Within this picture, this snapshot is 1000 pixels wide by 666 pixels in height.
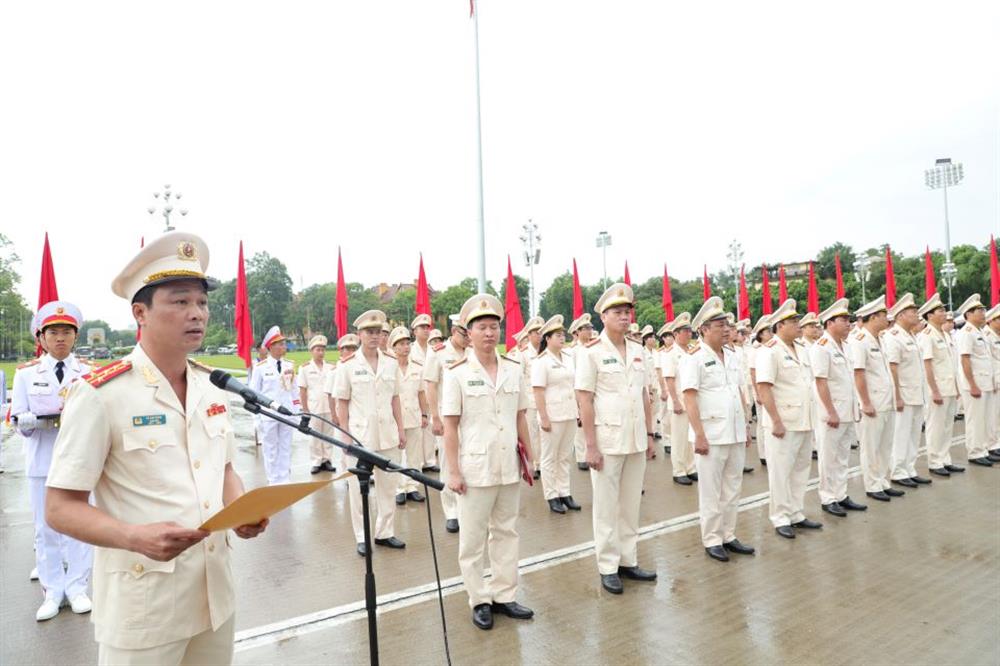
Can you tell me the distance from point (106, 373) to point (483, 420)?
8.92 ft

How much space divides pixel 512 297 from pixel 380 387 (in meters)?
8.85

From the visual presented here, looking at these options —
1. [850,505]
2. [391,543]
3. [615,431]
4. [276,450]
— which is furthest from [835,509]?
[276,450]

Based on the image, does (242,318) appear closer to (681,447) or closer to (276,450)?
(276,450)

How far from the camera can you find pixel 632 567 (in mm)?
4801

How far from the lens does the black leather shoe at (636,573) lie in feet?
15.6

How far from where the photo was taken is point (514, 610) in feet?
13.7

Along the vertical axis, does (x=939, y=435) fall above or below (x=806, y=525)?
above

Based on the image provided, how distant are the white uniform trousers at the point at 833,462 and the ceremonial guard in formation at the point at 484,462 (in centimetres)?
406

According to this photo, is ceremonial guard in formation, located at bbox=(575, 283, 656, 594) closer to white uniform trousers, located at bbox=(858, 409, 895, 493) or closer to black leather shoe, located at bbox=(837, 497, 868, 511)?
black leather shoe, located at bbox=(837, 497, 868, 511)

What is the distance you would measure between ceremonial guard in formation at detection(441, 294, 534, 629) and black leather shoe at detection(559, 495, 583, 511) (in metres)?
2.82

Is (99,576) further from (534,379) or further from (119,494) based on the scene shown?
(534,379)

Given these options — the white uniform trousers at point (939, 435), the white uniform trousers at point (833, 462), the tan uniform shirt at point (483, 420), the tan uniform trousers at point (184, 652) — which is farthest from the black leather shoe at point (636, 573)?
the white uniform trousers at point (939, 435)

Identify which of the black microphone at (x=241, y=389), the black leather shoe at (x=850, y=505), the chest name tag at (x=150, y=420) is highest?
the black microphone at (x=241, y=389)

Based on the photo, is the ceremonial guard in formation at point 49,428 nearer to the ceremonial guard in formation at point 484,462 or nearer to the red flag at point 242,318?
the ceremonial guard in formation at point 484,462
